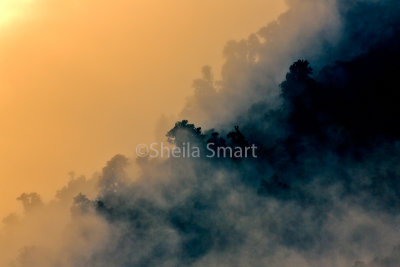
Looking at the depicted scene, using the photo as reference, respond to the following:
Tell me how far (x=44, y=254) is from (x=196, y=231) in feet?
52.7

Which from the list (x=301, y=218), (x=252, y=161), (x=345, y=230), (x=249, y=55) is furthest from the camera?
(x=249, y=55)

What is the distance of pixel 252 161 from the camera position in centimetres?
4322

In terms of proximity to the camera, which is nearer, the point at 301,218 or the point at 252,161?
the point at 301,218

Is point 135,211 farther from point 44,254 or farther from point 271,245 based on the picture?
point 271,245

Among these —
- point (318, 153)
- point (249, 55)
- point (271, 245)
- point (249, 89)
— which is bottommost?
point (271, 245)

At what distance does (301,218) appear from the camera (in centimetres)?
3697

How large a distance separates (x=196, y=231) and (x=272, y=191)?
801 cm

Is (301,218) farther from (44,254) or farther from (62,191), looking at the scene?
(62,191)

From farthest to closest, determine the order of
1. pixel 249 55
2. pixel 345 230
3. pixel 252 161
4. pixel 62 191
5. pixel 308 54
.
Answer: pixel 62 191 → pixel 249 55 → pixel 308 54 → pixel 252 161 → pixel 345 230

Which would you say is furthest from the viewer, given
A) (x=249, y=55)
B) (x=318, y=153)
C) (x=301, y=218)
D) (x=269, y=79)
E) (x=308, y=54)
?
(x=249, y=55)

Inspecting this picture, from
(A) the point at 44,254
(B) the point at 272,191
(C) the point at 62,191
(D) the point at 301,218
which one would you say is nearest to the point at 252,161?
(B) the point at 272,191

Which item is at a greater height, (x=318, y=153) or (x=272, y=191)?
(x=318, y=153)

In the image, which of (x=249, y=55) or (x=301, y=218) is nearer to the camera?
(x=301, y=218)

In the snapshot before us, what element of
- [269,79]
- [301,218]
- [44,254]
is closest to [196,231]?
[301,218]
